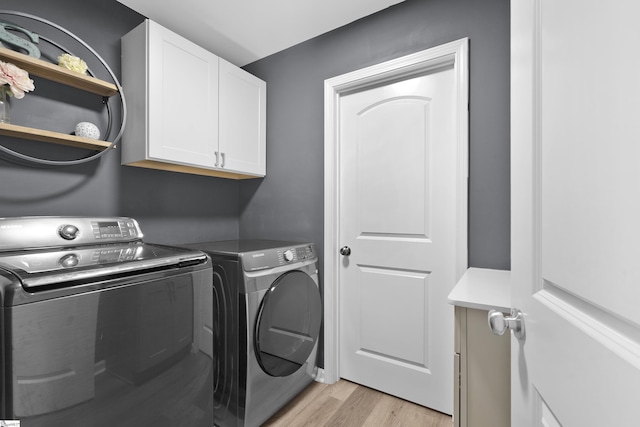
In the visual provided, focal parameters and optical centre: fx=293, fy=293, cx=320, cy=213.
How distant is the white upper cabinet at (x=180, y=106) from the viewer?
1725 millimetres

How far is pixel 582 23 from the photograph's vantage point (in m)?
0.39

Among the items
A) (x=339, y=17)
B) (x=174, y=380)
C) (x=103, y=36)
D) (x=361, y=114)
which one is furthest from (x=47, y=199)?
(x=339, y=17)

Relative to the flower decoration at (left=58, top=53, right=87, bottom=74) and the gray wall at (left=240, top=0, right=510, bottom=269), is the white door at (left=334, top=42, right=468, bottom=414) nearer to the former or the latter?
the gray wall at (left=240, top=0, right=510, bottom=269)

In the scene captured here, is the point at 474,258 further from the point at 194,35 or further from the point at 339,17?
the point at 194,35

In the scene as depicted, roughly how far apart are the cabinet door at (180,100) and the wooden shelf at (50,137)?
29 cm

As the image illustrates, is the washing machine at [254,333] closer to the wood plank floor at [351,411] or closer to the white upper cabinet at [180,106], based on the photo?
the wood plank floor at [351,411]

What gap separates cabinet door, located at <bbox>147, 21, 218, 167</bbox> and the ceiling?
0.26 m

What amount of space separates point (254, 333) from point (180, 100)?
58.9 inches

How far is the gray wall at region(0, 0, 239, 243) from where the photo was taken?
4.97 feet

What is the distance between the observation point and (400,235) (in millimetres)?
1960

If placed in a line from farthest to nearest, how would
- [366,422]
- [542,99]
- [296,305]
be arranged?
[296,305] < [366,422] < [542,99]

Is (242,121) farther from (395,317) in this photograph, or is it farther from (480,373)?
(480,373)

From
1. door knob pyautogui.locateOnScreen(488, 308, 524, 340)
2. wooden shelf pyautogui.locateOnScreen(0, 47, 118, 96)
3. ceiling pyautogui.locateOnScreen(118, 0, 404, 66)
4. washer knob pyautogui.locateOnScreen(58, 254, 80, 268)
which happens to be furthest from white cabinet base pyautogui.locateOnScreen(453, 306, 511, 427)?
wooden shelf pyautogui.locateOnScreen(0, 47, 118, 96)

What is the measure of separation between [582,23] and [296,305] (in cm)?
183
